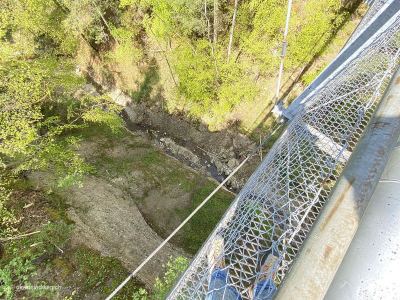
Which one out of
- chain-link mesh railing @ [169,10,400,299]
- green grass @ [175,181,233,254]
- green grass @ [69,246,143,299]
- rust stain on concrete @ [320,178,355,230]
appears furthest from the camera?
green grass @ [175,181,233,254]

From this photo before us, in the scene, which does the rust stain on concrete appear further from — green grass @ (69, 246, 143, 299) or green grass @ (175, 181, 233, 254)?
green grass @ (175, 181, 233, 254)

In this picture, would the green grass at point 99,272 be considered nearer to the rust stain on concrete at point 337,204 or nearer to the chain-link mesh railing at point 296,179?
the chain-link mesh railing at point 296,179

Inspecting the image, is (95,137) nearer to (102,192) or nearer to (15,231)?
(102,192)

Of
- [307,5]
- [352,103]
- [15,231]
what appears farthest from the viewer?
[307,5]

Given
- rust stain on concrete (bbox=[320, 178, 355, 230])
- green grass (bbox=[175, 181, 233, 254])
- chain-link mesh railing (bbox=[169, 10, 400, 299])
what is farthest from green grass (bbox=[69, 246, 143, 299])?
rust stain on concrete (bbox=[320, 178, 355, 230])

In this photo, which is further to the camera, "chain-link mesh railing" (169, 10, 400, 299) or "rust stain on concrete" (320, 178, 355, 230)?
"chain-link mesh railing" (169, 10, 400, 299)

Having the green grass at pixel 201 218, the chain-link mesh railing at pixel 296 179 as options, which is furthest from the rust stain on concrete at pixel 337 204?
the green grass at pixel 201 218

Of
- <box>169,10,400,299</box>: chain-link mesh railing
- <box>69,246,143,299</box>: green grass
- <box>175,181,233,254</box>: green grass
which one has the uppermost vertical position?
<box>169,10,400,299</box>: chain-link mesh railing

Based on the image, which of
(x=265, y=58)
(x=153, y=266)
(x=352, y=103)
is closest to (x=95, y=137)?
(x=153, y=266)

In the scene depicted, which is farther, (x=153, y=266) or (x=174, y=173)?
(x=174, y=173)
